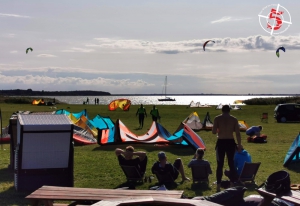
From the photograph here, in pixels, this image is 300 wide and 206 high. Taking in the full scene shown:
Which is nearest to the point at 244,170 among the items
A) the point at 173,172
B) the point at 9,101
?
the point at 173,172

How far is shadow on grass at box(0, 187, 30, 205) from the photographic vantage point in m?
9.46

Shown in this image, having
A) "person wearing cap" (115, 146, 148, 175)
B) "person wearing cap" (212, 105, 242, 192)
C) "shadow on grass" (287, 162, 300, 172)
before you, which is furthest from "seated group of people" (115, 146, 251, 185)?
"shadow on grass" (287, 162, 300, 172)

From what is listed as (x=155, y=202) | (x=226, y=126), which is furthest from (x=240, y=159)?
(x=155, y=202)

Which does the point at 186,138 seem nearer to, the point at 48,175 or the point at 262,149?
the point at 262,149

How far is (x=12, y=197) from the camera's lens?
991cm

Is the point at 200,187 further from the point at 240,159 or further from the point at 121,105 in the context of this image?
the point at 121,105

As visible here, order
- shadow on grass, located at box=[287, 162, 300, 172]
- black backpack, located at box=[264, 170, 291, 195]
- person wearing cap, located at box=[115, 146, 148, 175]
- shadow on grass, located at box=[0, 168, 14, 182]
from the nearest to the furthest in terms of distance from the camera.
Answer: black backpack, located at box=[264, 170, 291, 195], person wearing cap, located at box=[115, 146, 148, 175], shadow on grass, located at box=[0, 168, 14, 182], shadow on grass, located at box=[287, 162, 300, 172]

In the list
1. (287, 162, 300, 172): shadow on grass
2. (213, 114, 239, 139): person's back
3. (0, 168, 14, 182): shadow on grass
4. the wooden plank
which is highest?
(213, 114, 239, 139): person's back

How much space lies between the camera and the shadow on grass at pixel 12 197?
9457 millimetres

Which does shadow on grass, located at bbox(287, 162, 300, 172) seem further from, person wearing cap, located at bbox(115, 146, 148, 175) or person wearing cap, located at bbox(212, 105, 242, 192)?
person wearing cap, located at bbox(115, 146, 148, 175)

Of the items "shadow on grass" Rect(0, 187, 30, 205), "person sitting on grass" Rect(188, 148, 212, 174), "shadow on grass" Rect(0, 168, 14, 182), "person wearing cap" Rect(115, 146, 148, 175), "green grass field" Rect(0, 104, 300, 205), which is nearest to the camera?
"shadow on grass" Rect(0, 187, 30, 205)

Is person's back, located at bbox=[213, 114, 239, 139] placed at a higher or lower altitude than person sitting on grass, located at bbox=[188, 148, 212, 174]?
higher

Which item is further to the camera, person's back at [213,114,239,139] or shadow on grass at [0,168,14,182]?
shadow on grass at [0,168,14,182]

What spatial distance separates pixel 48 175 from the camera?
10492 mm
